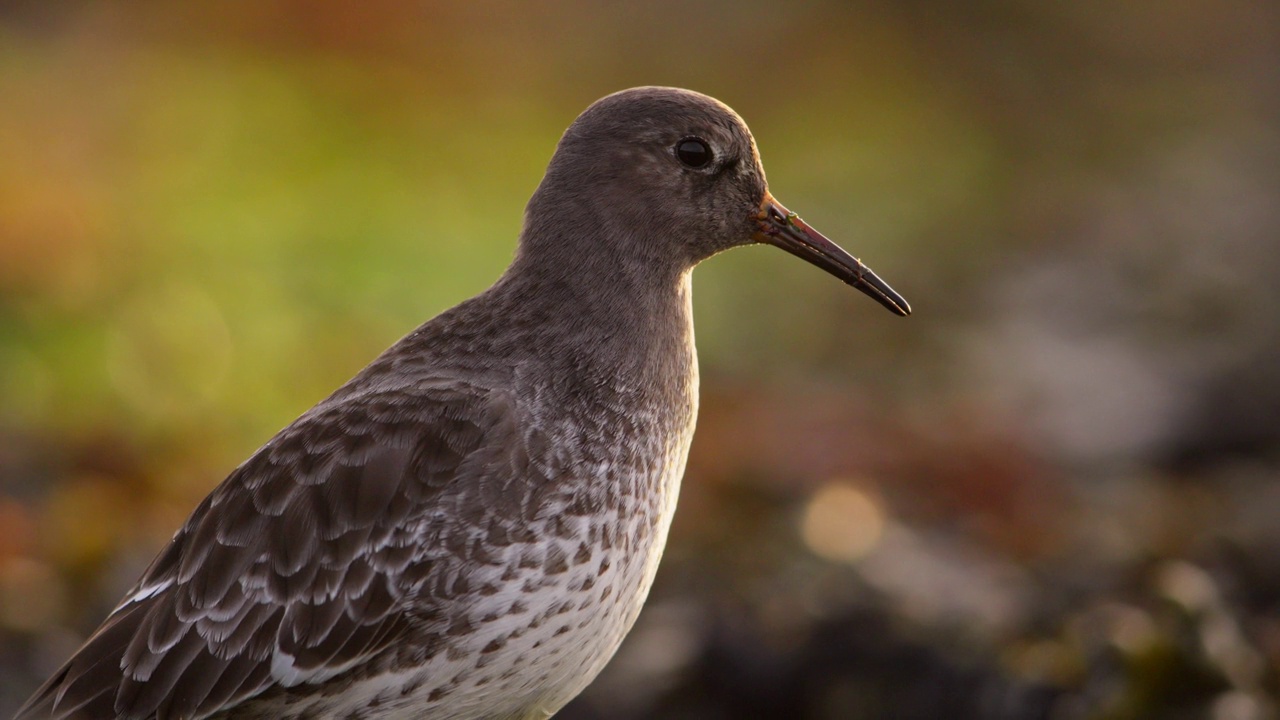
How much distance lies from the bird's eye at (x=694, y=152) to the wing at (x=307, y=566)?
1.06 metres

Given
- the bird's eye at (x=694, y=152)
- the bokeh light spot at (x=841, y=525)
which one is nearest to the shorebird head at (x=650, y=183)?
the bird's eye at (x=694, y=152)

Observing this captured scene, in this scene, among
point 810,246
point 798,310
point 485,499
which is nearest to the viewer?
point 485,499

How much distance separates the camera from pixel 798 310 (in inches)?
632

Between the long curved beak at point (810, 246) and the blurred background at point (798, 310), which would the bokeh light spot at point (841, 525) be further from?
the long curved beak at point (810, 246)

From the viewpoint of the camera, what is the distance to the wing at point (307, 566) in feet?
15.0

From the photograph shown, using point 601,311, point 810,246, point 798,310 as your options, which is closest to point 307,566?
point 601,311

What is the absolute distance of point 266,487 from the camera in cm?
475

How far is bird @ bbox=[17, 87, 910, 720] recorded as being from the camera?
14.7 feet

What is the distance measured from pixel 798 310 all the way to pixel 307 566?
38.7ft

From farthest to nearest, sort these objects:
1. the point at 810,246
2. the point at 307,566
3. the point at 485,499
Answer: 1. the point at 810,246
2. the point at 307,566
3. the point at 485,499

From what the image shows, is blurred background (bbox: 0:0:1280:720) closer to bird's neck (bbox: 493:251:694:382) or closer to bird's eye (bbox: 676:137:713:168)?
bird's neck (bbox: 493:251:694:382)

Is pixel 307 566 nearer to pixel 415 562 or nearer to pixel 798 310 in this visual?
pixel 415 562

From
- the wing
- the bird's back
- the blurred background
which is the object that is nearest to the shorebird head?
the bird's back

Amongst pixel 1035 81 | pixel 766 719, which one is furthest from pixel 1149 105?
pixel 766 719
